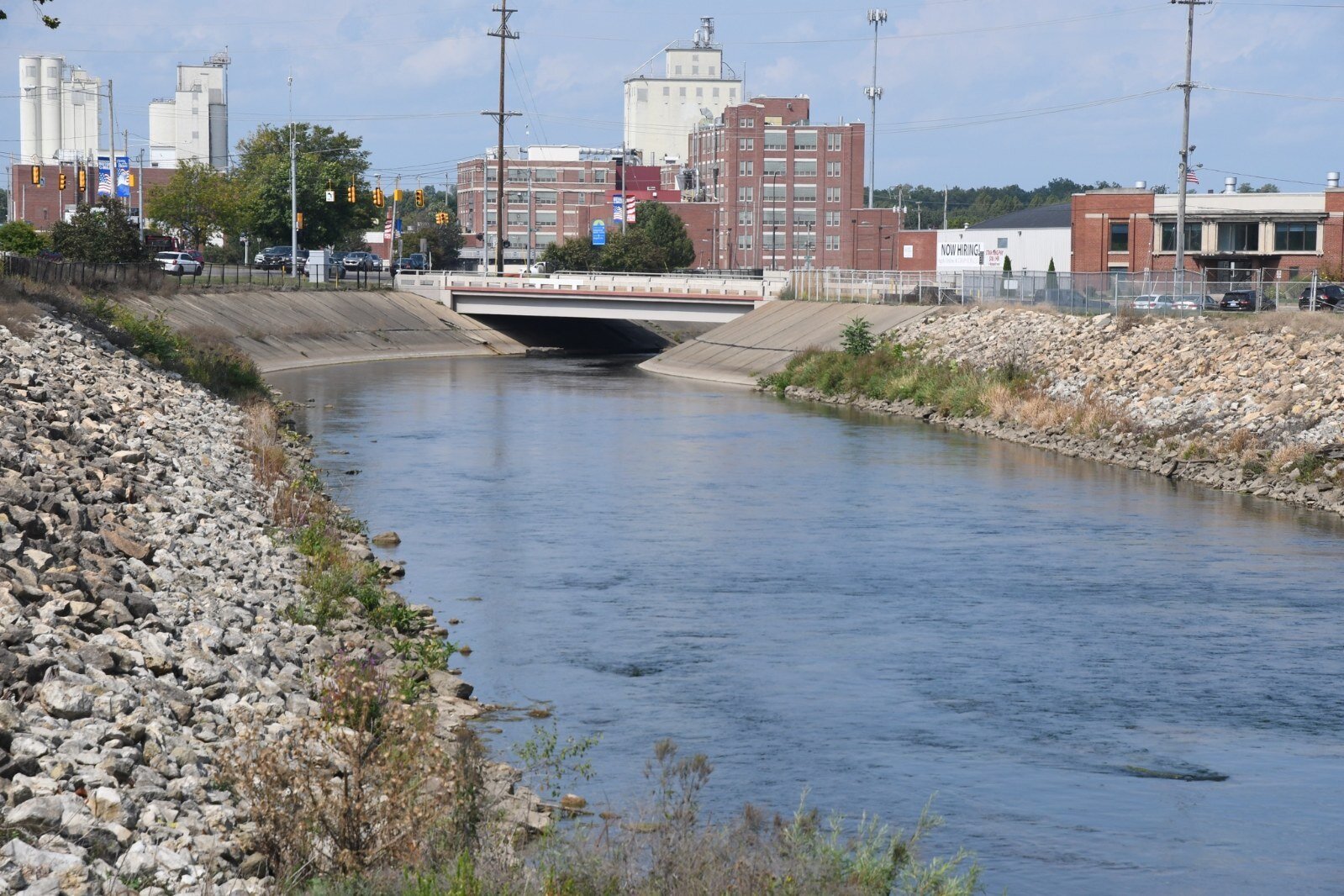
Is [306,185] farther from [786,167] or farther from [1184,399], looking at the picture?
[1184,399]

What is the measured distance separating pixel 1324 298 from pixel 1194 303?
4.53 m

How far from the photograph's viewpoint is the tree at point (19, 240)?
64.4 m

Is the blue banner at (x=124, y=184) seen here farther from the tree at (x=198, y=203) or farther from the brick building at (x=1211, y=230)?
the brick building at (x=1211, y=230)

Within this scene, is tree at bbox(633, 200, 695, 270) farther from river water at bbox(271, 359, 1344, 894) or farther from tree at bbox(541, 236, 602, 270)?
river water at bbox(271, 359, 1344, 894)

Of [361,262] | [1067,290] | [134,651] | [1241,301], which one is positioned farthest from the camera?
[361,262]

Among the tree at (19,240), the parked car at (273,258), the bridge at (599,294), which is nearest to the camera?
the tree at (19,240)

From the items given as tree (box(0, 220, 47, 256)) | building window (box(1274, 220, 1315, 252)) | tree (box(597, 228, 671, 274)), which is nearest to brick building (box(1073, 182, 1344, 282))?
building window (box(1274, 220, 1315, 252))

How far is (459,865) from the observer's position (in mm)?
9773

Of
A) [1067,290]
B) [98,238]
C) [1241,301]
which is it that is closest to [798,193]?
[98,238]

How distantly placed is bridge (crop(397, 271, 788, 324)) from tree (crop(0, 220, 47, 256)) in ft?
96.6

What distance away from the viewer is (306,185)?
115750 millimetres

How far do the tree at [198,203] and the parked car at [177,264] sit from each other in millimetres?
31620

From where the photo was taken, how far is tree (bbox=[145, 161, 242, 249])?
120 m

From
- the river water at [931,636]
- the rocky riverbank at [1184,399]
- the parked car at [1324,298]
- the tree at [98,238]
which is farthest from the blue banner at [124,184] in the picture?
the parked car at [1324,298]
